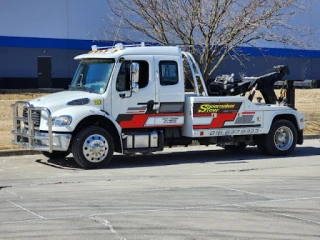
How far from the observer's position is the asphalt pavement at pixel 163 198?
25.1ft

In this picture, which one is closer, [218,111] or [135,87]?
[135,87]

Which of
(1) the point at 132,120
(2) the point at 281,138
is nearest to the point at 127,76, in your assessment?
(1) the point at 132,120

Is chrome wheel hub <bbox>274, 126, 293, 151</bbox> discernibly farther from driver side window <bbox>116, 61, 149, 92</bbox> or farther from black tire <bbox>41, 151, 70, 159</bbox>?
black tire <bbox>41, 151, 70, 159</bbox>

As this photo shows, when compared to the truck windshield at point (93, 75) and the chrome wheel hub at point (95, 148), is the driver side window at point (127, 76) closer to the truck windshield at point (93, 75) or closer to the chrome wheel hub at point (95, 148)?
the truck windshield at point (93, 75)

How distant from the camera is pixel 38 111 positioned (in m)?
13.1

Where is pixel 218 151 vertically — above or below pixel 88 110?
below

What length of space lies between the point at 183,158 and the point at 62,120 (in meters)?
3.60

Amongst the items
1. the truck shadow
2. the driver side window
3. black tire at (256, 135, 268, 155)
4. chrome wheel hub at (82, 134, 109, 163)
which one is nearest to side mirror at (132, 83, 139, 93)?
the driver side window

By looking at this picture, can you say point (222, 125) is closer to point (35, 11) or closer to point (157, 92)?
point (157, 92)

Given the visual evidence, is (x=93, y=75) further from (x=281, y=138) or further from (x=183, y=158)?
(x=281, y=138)

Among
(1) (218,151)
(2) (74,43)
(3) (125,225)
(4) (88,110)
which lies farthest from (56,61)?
(3) (125,225)

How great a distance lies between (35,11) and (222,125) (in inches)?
921

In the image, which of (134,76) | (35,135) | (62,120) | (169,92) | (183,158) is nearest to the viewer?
(62,120)

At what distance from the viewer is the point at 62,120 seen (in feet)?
41.8
